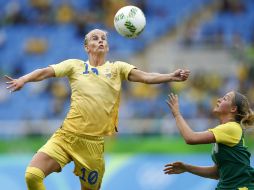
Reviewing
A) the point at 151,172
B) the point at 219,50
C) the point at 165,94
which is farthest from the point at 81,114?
the point at 219,50

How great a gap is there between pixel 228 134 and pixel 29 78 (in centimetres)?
232

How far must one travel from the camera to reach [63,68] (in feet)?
29.5

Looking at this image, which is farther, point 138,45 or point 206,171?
point 138,45

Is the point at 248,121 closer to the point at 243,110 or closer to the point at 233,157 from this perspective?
the point at 243,110

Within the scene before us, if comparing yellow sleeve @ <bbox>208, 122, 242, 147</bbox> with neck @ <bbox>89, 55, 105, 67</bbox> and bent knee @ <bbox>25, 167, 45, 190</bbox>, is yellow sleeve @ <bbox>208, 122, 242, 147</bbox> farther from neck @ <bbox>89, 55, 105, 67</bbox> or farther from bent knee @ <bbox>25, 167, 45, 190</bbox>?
bent knee @ <bbox>25, 167, 45, 190</bbox>

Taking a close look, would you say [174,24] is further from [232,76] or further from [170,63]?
[232,76]

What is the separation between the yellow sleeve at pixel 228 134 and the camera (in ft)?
26.1

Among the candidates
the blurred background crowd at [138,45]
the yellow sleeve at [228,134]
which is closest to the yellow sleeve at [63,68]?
the yellow sleeve at [228,134]

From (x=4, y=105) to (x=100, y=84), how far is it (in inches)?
457

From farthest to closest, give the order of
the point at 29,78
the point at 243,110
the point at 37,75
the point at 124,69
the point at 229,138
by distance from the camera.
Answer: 1. the point at 124,69
2. the point at 37,75
3. the point at 29,78
4. the point at 243,110
5. the point at 229,138

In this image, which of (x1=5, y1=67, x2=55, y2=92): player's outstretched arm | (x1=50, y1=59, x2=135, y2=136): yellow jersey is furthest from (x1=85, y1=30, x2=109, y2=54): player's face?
(x1=5, y1=67, x2=55, y2=92): player's outstretched arm

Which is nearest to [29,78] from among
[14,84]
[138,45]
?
[14,84]

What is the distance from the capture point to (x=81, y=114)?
899 centimetres

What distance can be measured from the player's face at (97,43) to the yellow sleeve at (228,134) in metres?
1.93
